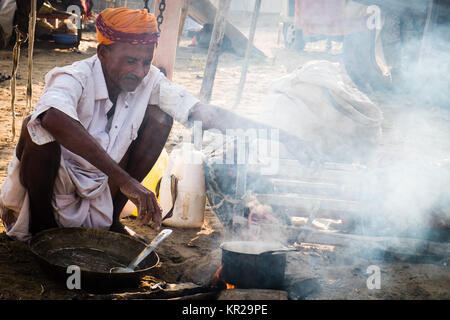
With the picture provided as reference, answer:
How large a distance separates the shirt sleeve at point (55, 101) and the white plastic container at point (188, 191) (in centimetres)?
106

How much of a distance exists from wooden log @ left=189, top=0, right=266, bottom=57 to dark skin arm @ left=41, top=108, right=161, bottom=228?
28.9ft

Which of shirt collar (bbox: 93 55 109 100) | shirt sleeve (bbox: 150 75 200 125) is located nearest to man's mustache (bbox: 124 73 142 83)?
shirt collar (bbox: 93 55 109 100)

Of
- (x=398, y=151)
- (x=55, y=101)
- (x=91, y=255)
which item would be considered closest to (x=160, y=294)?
(x=91, y=255)

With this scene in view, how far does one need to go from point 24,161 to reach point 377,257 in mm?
2051

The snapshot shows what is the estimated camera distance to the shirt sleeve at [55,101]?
226 cm

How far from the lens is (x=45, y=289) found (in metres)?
2.20

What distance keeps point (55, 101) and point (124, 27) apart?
1.84 feet

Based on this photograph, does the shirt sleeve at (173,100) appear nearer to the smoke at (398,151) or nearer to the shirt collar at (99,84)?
the shirt collar at (99,84)

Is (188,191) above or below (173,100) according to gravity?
below

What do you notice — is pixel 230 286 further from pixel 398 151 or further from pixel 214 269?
pixel 398 151

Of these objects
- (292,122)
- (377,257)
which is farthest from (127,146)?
(292,122)

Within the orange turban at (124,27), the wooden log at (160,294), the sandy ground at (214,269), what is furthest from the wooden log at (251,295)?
the orange turban at (124,27)

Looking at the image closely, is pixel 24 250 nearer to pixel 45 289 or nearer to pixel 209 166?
pixel 45 289

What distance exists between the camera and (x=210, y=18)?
1126 centimetres
